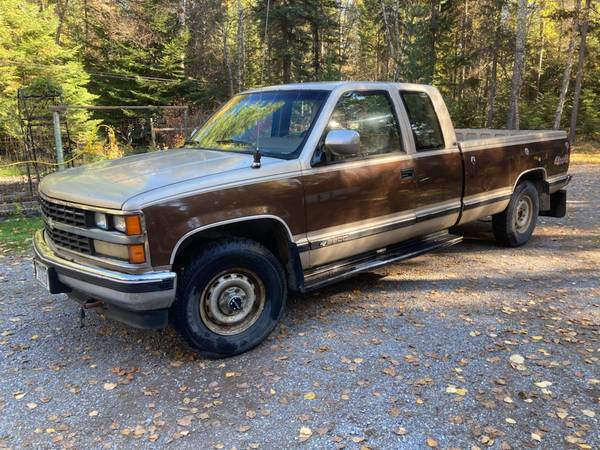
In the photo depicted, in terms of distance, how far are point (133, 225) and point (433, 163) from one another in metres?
3.24

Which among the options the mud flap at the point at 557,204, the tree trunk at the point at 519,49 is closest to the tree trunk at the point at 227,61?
the tree trunk at the point at 519,49

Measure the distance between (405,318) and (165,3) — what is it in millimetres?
28621

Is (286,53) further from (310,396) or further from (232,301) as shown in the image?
(310,396)

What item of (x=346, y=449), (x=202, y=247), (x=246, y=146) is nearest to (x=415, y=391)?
(x=346, y=449)

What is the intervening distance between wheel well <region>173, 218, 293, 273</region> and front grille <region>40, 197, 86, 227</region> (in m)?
0.75

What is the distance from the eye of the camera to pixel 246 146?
4562mm

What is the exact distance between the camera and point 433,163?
5285mm

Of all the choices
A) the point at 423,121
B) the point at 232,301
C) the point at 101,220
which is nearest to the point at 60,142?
the point at 101,220

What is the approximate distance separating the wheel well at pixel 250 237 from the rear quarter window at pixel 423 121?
6.20 feet

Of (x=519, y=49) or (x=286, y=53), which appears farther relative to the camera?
(x=286, y=53)

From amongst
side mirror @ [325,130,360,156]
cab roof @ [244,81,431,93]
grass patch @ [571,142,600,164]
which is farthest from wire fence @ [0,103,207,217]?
grass patch @ [571,142,600,164]

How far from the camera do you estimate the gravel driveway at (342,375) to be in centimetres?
307

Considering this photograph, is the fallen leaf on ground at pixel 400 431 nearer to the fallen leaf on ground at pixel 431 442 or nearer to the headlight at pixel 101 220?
the fallen leaf on ground at pixel 431 442

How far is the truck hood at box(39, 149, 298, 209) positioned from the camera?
351 cm
